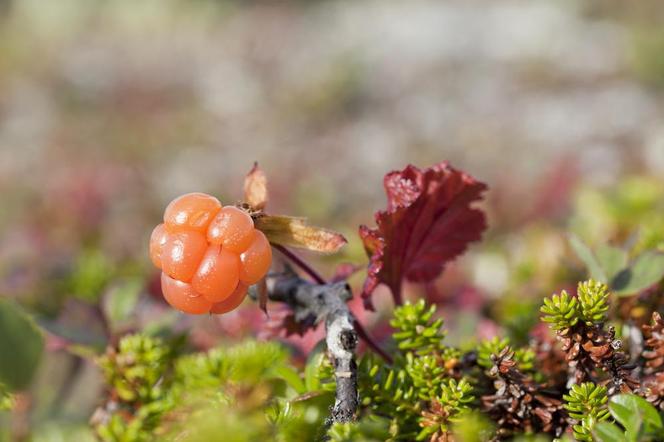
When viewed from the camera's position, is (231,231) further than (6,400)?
No

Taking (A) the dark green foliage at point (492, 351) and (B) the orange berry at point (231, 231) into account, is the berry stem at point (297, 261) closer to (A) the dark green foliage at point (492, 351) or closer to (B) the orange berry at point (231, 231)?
(B) the orange berry at point (231, 231)

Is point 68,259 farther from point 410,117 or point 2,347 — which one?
point 410,117

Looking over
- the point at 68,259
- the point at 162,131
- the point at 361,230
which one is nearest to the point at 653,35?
the point at 162,131

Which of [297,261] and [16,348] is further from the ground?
[297,261]

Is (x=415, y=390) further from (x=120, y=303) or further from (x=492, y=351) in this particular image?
(x=120, y=303)

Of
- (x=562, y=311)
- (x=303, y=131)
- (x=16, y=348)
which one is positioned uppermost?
(x=303, y=131)

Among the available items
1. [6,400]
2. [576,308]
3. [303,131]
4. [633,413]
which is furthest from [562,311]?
[303,131]

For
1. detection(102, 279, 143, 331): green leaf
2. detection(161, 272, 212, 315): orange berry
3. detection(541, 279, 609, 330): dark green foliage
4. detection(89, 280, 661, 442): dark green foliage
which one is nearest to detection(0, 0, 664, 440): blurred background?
detection(102, 279, 143, 331): green leaf

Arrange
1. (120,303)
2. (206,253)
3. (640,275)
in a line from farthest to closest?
(120,303) → (640,275) → (206,253)
